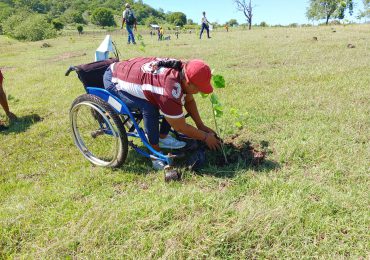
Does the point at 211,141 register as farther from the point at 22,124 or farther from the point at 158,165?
the point at 22,124

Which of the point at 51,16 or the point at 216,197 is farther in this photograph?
the point at 51,16

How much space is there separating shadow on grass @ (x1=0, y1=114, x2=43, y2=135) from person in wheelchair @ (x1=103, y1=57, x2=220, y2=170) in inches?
110

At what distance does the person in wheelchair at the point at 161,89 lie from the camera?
309cm

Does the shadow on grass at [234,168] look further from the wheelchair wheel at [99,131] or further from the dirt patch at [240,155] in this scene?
the wheelchair wheel at [99,131]

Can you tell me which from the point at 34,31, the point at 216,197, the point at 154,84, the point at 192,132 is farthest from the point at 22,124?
the point at 34,31

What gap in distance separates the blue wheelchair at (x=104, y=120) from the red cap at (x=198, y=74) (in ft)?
2.89

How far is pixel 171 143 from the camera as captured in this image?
3.87 m

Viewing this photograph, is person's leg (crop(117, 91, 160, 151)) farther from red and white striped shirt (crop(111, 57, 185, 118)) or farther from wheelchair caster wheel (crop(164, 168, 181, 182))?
wheelchair caster wheel (crop(164, 168, 181, 182))

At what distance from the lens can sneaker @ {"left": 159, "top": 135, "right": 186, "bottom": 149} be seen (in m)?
3.82

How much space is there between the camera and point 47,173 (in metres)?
4.06

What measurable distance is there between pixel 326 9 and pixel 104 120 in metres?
85.5

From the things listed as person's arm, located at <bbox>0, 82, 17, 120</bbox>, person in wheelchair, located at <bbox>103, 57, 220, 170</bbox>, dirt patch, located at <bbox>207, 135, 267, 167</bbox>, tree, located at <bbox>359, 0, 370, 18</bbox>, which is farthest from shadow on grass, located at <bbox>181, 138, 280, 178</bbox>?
tree, located at <bbox>359, 0, 370, 18</bbox>

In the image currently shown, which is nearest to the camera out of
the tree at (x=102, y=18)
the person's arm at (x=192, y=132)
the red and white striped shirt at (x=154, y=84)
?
the red and white striped shirt at (x=154, y=84)

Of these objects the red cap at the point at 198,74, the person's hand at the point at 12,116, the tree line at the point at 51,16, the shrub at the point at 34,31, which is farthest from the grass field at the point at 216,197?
the shrub at the point at 34,31
